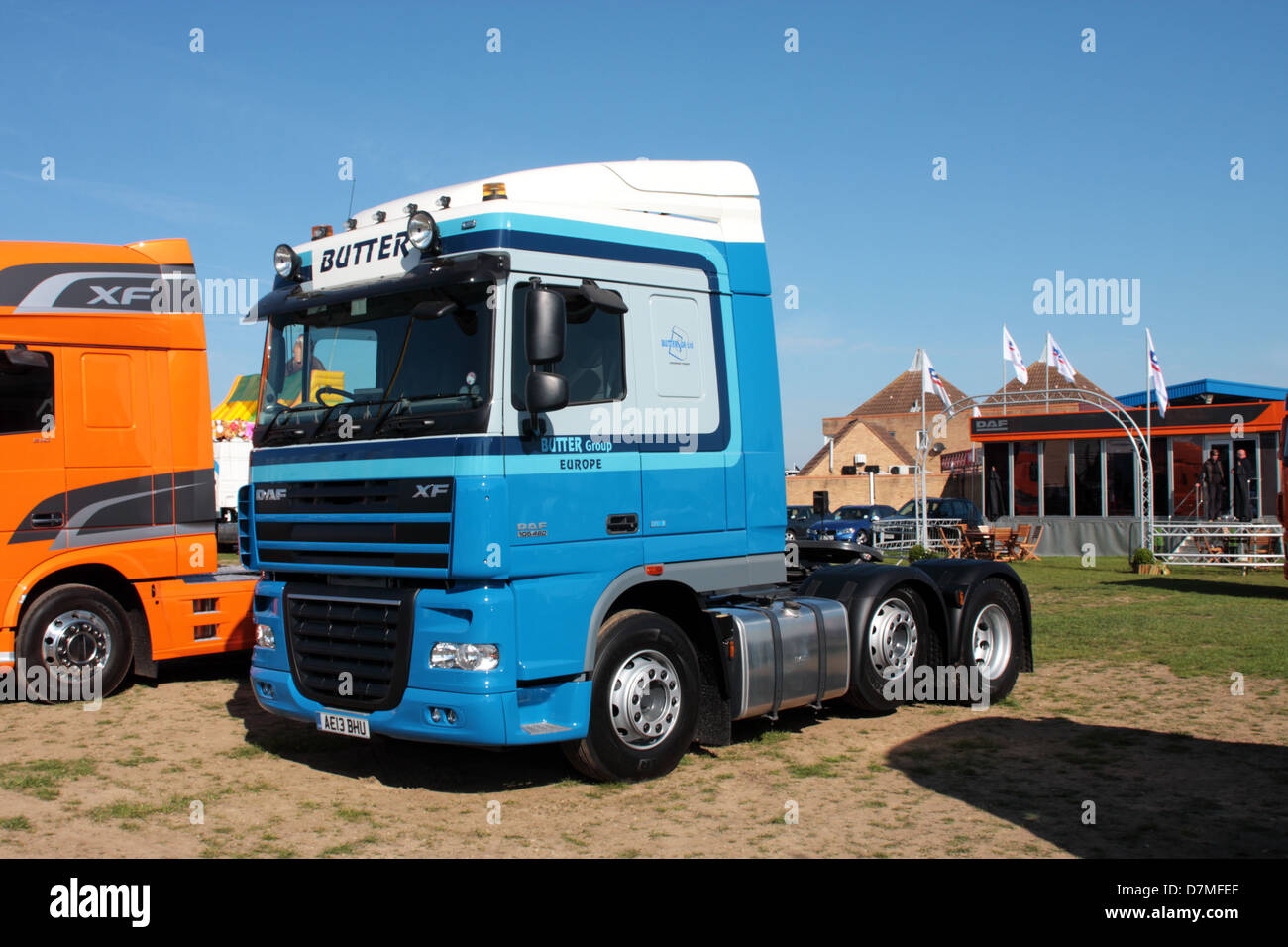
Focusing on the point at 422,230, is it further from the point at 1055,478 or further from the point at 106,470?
the point at 1055,478

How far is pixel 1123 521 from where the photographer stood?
1230 inches

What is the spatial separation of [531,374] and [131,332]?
5474 millimetres

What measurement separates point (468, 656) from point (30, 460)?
5254mm

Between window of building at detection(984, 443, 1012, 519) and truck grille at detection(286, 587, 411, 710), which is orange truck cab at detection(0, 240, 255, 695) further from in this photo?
window of building at detection(984, 443, 1012, 519)

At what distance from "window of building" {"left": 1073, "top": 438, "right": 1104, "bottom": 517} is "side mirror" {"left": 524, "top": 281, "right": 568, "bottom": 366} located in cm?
2956

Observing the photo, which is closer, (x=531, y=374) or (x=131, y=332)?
(x=531, y=374)

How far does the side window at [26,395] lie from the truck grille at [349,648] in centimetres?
374

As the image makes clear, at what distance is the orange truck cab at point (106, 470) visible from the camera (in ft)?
30.1

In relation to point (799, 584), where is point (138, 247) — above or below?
above

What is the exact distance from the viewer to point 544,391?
6035 millimetres

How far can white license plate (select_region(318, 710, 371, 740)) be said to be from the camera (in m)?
6.41

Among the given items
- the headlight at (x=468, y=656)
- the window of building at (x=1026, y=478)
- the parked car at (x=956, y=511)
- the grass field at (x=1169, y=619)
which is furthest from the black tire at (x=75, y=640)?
the window of building at (x=1026, y=478)
